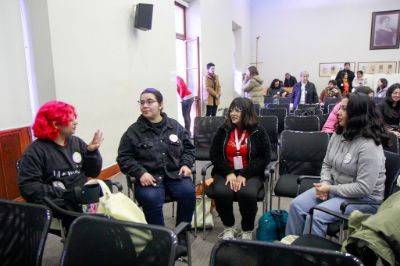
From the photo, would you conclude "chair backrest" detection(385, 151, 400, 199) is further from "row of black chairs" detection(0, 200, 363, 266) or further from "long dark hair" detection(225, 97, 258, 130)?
"row of black chairs" detection(0, 200, 363, 266)

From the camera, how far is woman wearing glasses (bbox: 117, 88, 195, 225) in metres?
2.29

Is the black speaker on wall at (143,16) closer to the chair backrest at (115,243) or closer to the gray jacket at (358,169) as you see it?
the gray jacket at (358,169)

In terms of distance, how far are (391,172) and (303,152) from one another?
2.70 ft

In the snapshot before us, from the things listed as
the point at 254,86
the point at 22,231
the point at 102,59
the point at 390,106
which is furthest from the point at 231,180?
the point at 254,86

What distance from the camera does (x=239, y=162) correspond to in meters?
2.53

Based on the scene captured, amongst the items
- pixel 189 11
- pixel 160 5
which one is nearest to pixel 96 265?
pixel 160 5

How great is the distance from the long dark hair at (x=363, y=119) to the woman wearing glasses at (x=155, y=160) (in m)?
1.14

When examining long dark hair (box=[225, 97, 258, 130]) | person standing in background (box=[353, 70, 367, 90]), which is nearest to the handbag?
long dark hair (box=[225, 97, 258, 130])

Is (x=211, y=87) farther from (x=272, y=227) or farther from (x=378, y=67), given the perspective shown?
(x=378, y=67)

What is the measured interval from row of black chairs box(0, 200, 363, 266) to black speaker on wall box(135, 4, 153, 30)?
3474 millimetres

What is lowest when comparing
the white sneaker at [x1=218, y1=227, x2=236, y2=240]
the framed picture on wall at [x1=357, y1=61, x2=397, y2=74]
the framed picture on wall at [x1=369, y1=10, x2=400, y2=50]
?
the white sneaker at [x1=218, y1=227, x2=236, y2=240]

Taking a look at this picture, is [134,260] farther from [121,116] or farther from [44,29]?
[121,116]

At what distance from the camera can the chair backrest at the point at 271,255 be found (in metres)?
0.97

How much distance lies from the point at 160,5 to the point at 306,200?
4.12 m
